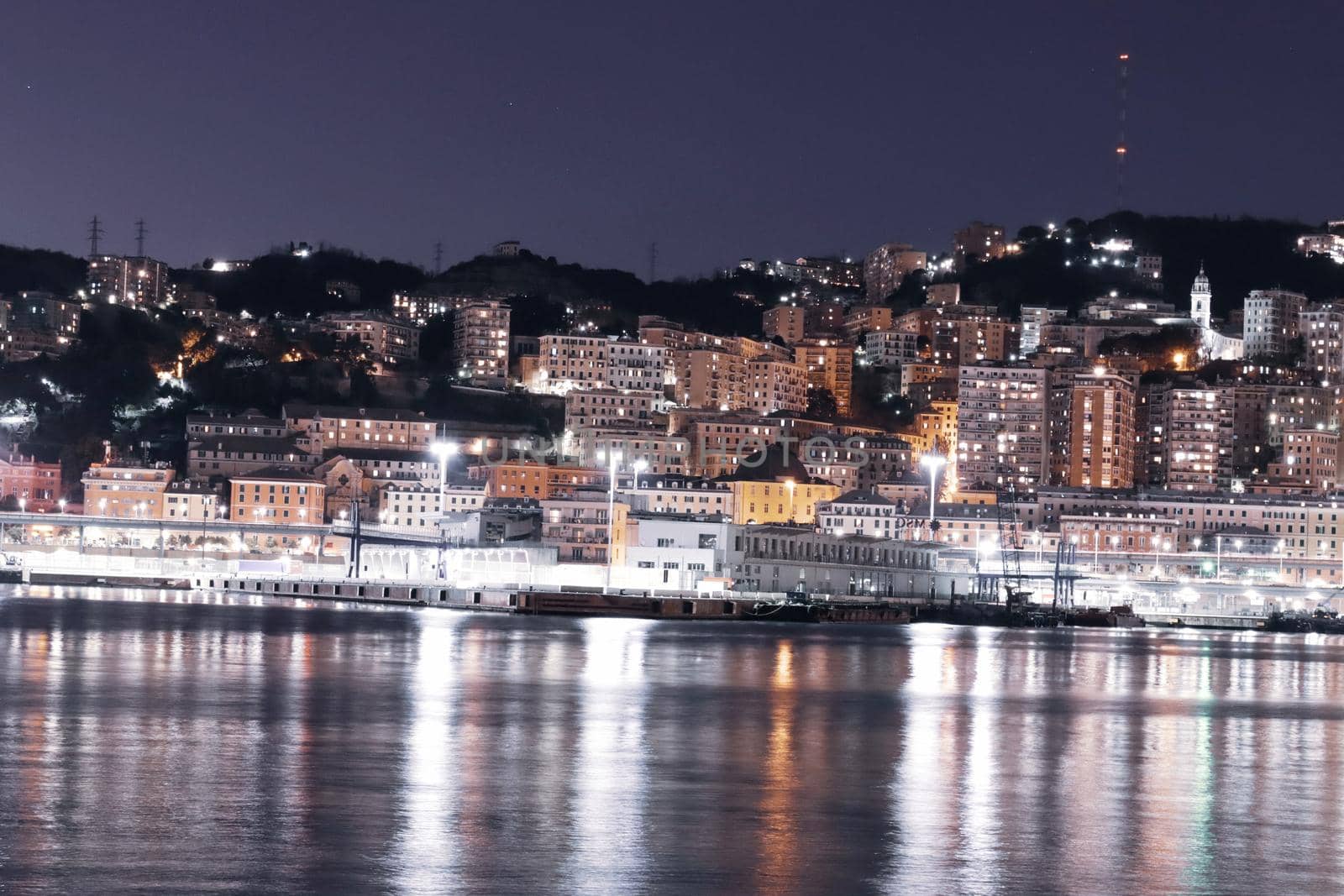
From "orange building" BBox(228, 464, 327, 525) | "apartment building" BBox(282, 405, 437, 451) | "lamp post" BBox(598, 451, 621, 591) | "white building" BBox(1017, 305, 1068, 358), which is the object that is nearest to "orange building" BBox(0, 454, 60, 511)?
"orange building" BBox(228, 464, 327, 525)

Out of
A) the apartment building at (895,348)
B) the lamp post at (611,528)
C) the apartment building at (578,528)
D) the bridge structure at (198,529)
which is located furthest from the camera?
the apartment building at (895,348)

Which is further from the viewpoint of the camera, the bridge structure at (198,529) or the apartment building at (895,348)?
the apartment building at (895,348)

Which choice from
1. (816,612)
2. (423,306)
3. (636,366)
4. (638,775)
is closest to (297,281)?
(423,306)

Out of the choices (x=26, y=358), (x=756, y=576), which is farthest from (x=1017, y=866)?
(x=26, y=358)

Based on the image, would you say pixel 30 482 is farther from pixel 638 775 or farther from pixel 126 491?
pixel 638 775


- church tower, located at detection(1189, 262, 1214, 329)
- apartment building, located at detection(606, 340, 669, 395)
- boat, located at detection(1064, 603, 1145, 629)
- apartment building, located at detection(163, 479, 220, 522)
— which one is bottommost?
boat, located at detection(1064, 603, 1145, 629)

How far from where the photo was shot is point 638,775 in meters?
21.3

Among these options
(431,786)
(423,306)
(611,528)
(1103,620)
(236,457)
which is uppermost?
(423,306)

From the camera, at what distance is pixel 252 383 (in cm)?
12019

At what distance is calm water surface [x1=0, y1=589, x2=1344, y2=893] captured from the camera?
604 inches

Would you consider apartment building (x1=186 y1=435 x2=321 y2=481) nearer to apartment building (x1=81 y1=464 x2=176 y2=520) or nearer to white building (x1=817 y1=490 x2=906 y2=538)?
apartment building (x1=81 y1=464 x2=176 y2=520)

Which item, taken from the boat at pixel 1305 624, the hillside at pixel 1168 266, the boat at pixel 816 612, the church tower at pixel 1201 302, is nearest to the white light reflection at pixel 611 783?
the boat at pixel 816 612

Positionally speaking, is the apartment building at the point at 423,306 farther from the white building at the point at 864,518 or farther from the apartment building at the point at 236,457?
the white building at the point at 864,518

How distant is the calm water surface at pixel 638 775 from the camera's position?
50.3 ft
